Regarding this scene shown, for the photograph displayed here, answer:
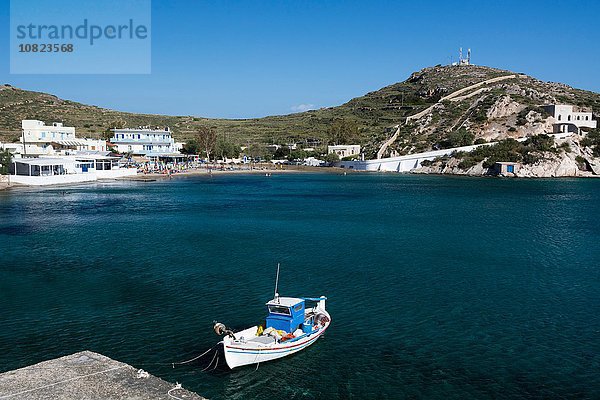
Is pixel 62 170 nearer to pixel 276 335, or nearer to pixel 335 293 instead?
pixel 335 293

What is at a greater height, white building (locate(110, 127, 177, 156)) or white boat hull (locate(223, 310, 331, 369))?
white building (locate(110, 127, 177, 156))

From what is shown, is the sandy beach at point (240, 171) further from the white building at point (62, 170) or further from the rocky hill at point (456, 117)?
the rocky hill at point (456, 117)

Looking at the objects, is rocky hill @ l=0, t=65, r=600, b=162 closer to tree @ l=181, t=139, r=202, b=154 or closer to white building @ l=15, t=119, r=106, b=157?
white building @ l=15, t=119, r=106, b=157

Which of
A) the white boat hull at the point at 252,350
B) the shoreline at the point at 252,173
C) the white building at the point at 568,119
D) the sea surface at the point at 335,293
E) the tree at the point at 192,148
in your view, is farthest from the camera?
the tree at the point at 192,148

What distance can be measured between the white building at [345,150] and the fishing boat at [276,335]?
13605 centimetres

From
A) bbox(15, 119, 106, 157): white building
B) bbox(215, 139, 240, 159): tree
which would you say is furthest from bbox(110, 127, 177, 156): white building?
bbox(15, 119, 106, 157): white building

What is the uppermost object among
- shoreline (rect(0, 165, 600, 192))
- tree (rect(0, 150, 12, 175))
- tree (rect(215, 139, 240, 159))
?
tree (rect(215, 139, 240, 159))

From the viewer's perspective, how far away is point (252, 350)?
19.8 metres

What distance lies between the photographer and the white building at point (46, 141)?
106000 mm

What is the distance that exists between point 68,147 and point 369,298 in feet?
329

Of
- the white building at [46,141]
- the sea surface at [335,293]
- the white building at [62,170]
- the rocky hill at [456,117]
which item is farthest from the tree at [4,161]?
the rocky hill at [456,117]

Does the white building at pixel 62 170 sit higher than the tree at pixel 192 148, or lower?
lower

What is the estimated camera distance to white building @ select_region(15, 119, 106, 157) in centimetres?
10600

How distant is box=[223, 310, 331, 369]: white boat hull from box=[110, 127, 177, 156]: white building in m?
122
